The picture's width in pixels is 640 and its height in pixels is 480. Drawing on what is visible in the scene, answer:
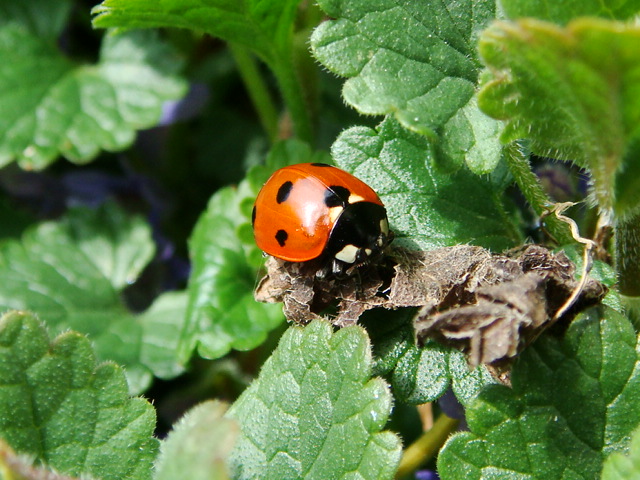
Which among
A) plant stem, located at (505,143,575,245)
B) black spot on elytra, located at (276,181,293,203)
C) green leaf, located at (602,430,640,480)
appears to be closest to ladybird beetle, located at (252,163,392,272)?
black spot on elytra, located at (276,181,293,203)

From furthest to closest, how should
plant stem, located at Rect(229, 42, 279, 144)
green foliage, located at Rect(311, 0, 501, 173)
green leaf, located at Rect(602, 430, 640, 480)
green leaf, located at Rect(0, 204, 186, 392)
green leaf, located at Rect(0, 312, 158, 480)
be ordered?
plant stem, located at Rect(229, 42, 279, 144)
green leaf, located at Rect(0, 204, 186, 392)
green foliage, located at Rect(311, 0, 501, 173)
green leaf, located at Rect(0, 312, 158, 480)
green leaf, located at Rect(602, 430, 640, 480)

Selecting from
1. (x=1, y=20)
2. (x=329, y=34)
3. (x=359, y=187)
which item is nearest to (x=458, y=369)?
(x=359, y=187)

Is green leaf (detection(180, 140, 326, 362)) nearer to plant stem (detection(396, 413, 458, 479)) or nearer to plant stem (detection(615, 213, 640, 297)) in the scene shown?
plant stem (detection(396, 413, 458, 479))

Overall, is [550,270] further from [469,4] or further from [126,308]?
[126,308]

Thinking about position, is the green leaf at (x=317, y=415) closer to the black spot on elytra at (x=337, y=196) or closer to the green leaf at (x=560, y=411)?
the green leaf at (x=560, y=411)

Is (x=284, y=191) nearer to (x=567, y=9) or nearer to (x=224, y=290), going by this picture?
(x=224, y=290)
